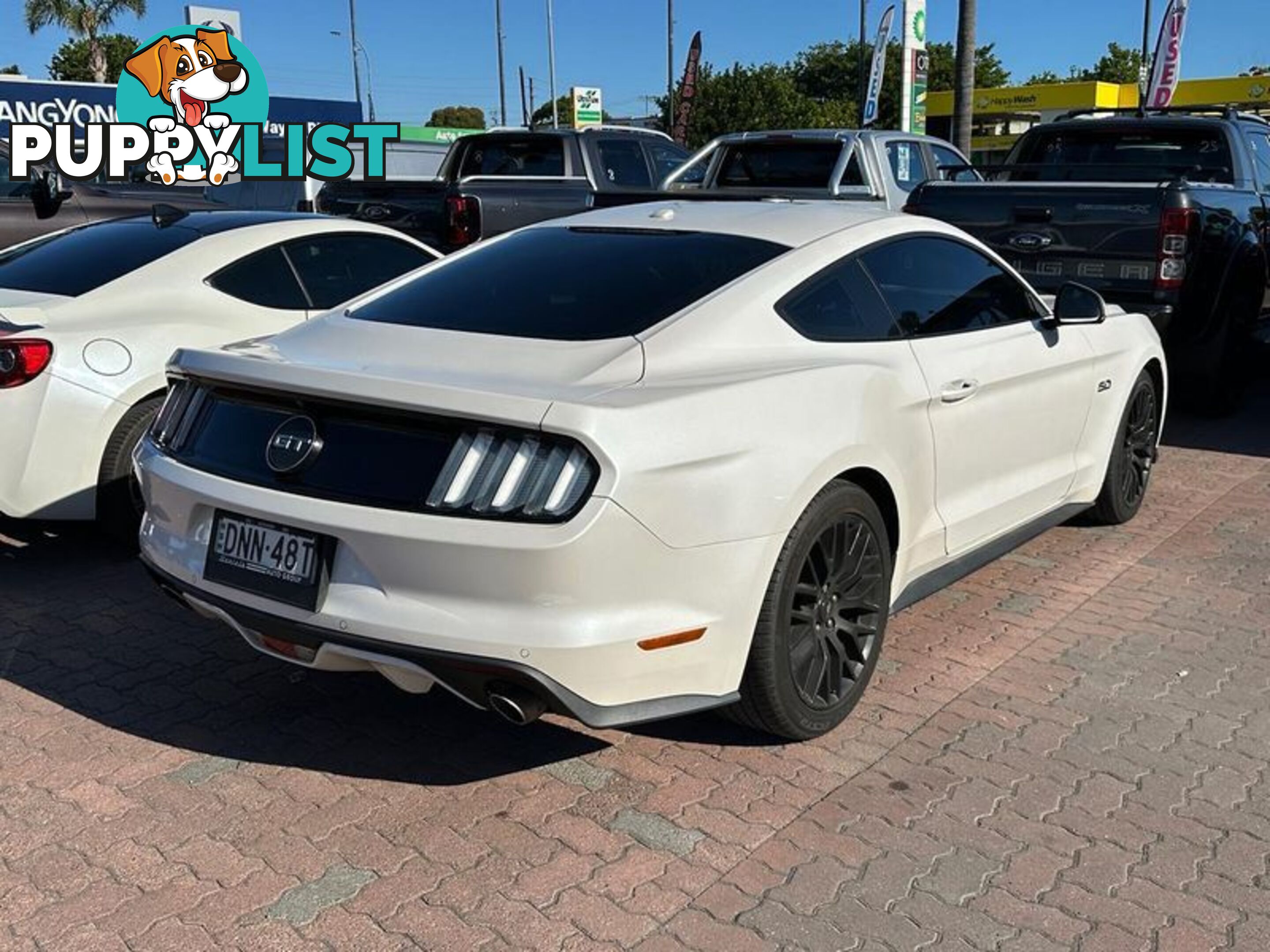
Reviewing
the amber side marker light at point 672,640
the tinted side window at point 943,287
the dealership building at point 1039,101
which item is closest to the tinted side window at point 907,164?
the tinted side window at point 943,287

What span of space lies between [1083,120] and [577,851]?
849cm

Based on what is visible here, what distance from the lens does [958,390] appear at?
427 cm

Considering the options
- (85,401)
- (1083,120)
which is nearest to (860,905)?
(85,401)

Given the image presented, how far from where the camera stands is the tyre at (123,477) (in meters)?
5.27

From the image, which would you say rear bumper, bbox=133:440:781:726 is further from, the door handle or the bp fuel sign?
the bp fuel sign

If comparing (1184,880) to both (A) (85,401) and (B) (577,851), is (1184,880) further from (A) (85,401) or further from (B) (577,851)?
(A) (85,401)

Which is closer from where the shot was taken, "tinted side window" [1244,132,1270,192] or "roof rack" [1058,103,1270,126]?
"tinted side window" [1244,132,1270,192]

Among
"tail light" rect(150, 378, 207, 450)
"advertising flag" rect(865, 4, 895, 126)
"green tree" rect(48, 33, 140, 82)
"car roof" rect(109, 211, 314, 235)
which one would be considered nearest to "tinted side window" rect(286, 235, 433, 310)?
"car roof" rect(109, 211, 314, 235)

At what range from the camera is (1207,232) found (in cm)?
752

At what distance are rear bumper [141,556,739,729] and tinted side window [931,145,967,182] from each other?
9.00 metres

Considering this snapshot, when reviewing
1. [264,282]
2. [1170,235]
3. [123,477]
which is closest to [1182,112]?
[1170,235]

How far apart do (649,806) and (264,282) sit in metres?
3.69

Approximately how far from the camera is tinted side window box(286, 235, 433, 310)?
6.27 m

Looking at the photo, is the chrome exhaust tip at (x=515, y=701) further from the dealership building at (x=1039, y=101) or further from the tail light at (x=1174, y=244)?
the dealership building at (x=1039, y=101)
